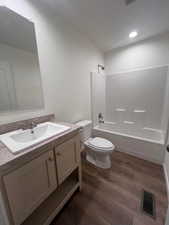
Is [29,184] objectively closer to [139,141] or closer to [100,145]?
[100,145]

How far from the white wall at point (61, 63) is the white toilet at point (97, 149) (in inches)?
13.5

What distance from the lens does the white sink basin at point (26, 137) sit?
28.9 inches

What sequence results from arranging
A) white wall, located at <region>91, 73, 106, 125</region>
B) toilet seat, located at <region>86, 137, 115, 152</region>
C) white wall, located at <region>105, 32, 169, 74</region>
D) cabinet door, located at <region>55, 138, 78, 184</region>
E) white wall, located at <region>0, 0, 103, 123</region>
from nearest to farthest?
cabinet door, located at <region>55, 138, 78, 184</region>, white wall, located at <region>0, 0, 103, 123</region>, toilet seat, located at <region>86, 137, 115, 152</region>, white wall, located at <region>105, 32, 169, 74</region>, white wall, located at <region>91, 73, 106, 125</region>

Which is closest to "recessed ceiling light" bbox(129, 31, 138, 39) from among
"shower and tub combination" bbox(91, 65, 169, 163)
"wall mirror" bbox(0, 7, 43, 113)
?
"shower and tub combination" bbox(91, 65, 169, 163)

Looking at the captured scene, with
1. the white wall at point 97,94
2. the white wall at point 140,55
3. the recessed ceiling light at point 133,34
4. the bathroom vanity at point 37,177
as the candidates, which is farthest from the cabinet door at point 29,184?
the white wall at point 140,55

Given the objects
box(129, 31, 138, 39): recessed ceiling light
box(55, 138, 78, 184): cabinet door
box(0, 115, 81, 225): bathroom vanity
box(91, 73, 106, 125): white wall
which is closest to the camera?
box(0, 115, 81, 225): bathroom vanity

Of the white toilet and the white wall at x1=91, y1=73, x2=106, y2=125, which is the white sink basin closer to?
the white toilet

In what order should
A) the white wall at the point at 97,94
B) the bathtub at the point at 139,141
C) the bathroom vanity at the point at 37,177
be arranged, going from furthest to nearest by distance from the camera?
the white wall at the point at 97,94 → the bathtub at the point at 139,141 → the bathroom vanity at the point at 37,177

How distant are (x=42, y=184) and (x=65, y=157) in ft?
0.95

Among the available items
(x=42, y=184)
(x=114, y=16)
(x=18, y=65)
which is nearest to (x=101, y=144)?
(x=42, y=184)

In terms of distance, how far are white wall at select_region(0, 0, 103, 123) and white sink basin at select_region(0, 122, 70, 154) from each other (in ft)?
0.69

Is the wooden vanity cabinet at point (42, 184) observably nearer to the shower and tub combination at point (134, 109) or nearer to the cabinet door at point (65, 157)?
the cabinet door at point (65, 157)

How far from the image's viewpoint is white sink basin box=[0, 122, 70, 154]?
0.73m

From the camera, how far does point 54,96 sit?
1.53 metres
